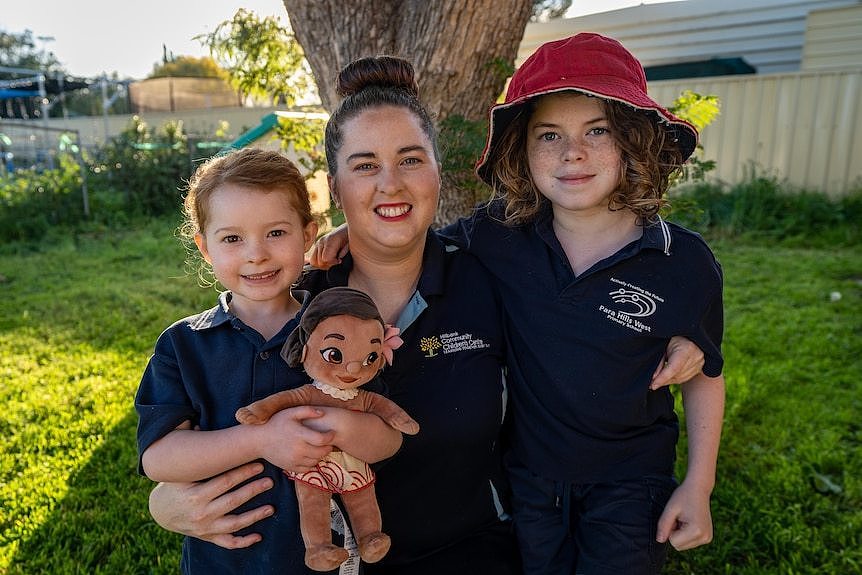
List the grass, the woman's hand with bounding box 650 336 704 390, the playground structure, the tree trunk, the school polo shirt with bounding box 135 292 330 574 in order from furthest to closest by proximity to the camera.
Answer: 1. the playground structure
2. the tree trunk
3. the grass
4. the woman's hand with bounding box 650 336 704 390
5. the school polo shirt with bounding box 135 292 330 574

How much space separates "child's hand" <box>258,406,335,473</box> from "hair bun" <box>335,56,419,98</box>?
107 centimetres

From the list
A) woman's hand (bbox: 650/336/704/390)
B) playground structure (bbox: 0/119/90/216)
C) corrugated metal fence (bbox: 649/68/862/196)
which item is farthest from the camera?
playground structure (bbox: 0/119/90/216)

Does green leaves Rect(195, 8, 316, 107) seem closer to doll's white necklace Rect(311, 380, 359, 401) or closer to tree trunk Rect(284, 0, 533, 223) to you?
tree trunk Rect(284, 0, 533, 223)

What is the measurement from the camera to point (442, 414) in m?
1.98

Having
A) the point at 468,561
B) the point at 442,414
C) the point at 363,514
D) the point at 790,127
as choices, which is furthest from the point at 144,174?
the point at 363,514

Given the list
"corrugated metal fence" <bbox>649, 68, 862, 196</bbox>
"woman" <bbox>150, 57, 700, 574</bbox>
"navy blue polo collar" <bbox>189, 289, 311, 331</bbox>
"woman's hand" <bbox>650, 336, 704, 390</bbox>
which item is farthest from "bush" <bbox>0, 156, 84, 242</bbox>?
"woman's hand" <bbox>650, 336, 704, 390</bbox>

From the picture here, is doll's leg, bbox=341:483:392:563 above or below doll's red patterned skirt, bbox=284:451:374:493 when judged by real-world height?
below

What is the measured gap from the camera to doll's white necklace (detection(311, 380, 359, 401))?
1584 mm

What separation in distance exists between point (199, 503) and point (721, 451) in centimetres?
298

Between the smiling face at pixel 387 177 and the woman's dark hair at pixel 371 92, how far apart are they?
0.11ft

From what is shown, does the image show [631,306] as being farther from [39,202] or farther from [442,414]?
[39,202]

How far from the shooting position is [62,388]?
456 centimetres

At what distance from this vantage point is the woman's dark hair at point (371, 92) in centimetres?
202

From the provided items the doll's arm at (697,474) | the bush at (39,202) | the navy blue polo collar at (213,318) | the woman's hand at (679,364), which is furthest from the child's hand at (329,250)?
the bush at (39,202)
